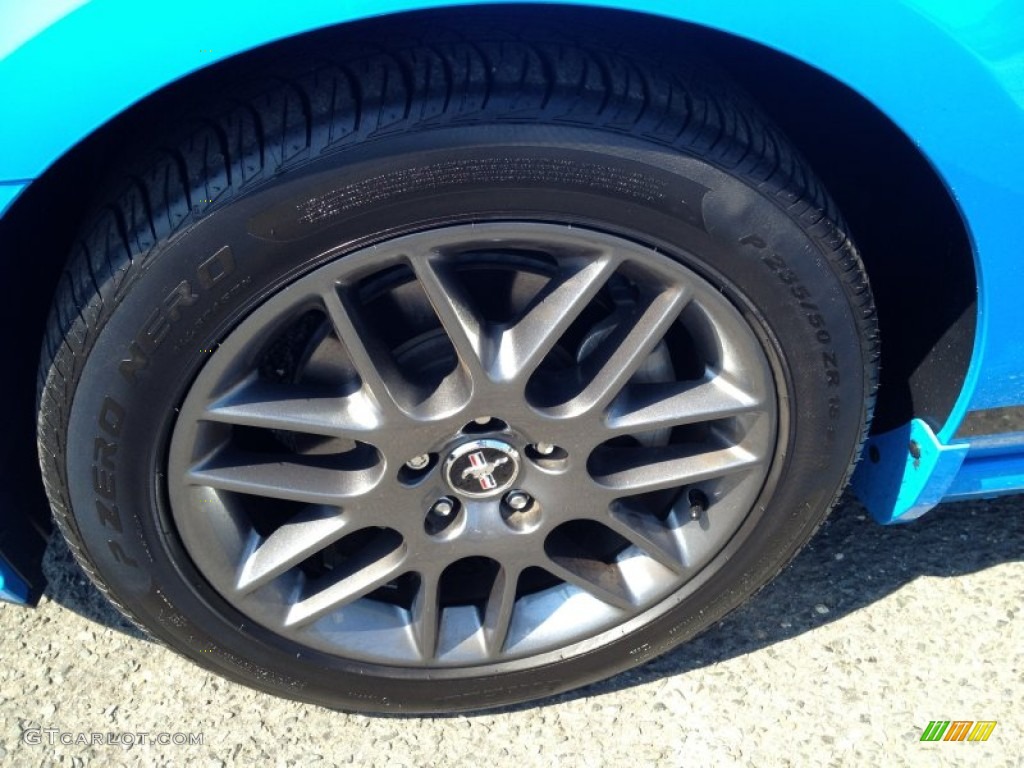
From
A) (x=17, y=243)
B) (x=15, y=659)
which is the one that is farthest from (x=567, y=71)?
(x=15, y=659)

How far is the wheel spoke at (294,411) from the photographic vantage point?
4.92 feet

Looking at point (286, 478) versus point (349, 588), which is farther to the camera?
point (349, 588)

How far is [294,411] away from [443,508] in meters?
0.33

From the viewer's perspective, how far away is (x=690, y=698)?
1.99 metres

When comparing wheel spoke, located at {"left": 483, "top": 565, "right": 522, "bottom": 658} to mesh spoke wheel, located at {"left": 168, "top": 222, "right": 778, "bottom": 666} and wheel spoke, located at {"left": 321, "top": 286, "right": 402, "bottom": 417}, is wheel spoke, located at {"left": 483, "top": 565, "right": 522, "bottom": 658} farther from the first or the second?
wheel spoke, located at {"left": 321, "top": 286, "right": 402, "bottom": 417}

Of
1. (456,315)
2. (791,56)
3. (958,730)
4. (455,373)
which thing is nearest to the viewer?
(791,56)

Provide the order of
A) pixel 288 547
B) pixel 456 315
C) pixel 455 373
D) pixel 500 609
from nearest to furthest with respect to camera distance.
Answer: pixel 456 315 → pixel 455 373 → pixel 288 547 → pixel 500 609

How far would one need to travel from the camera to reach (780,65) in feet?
5.01

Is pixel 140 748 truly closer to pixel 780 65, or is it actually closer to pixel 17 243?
pixel 17 243

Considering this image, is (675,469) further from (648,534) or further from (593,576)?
(593,576)

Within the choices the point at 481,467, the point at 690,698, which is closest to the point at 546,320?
the point at 481,467

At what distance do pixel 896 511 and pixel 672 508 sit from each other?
437 mm

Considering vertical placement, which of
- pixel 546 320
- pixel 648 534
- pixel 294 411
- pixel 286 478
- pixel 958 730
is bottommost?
pixel 958 730

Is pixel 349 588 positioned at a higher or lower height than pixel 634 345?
lower
